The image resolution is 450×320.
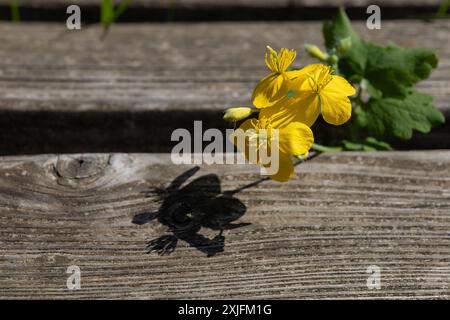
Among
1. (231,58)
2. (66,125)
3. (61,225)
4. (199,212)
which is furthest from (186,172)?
(231,58)

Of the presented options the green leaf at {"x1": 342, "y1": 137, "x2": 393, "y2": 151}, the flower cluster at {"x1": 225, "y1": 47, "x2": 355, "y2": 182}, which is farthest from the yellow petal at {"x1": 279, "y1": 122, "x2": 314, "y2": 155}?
the green leaf at {"x1": 342, "y1": 137, "x2": 393, "y2": 151}

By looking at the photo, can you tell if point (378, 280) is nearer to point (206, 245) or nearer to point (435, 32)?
point (206, 245)

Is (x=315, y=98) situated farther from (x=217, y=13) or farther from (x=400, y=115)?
(x=217, y=13)

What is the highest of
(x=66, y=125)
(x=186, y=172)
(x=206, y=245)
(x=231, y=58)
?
(x=231, y=58)

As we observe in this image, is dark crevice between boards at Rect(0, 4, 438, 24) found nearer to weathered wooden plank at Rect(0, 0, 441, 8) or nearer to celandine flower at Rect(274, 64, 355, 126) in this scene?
weathered wooden plank at Rect(0, 0, 441, 8)

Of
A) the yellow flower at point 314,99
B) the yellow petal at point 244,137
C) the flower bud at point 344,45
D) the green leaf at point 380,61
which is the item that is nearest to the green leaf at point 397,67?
the green leaf at point 380,61

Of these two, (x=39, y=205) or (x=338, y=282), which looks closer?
(x=338, y=282)

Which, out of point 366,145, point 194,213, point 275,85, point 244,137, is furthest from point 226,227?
point 366,145

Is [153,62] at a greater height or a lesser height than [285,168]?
greater
